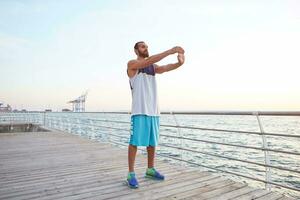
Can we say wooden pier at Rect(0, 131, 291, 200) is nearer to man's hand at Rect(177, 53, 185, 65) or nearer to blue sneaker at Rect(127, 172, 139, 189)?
blue sneaker at Rect(127, 172, 139, 189)

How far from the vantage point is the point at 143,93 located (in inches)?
109

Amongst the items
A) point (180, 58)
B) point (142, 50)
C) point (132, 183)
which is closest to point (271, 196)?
point (132, 183)

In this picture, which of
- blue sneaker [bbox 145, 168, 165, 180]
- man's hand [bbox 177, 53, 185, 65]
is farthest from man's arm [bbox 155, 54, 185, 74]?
blue sneaker [bbox 145, 168, 165, 180]

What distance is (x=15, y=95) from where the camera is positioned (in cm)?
2772

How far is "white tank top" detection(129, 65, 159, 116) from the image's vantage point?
9.11 ft

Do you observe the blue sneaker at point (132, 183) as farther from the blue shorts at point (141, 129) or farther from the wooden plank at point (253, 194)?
the wooden plank at point (253, 194)

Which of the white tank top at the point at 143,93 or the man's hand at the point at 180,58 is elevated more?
the man's hand at the point at 180,58

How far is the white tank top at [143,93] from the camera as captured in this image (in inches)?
109

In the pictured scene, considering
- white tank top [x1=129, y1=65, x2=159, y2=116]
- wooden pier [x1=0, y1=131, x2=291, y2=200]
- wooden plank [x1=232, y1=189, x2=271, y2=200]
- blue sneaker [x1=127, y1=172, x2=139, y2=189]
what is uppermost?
white tank top [x1=129, y1=65, x2=159, y2=116]

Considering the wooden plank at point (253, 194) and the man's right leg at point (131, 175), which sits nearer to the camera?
the wooden plank at point (253, 194)

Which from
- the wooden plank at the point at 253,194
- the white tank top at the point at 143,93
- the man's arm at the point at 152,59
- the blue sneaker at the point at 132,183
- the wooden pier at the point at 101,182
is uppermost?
the man's arm at the point at 152,59

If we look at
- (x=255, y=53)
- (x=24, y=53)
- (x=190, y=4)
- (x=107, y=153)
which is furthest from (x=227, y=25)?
(x=24, y=53)

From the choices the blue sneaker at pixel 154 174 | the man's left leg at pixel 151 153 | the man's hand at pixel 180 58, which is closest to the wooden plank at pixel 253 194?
the blue sneaker at pixel 154 174

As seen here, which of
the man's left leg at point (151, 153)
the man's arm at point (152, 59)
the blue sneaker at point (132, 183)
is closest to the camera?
the man's arm at point (152, 59)
